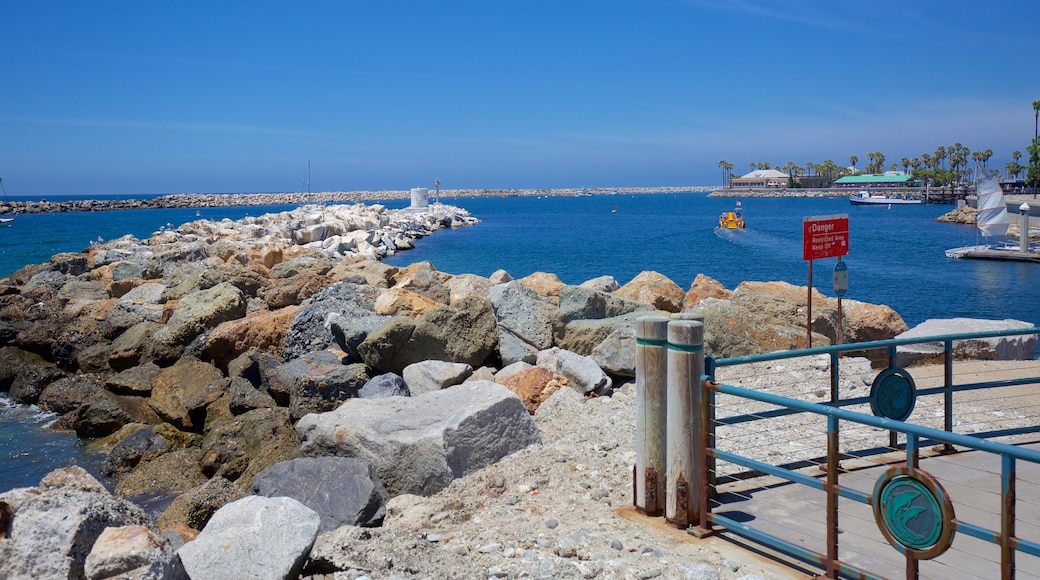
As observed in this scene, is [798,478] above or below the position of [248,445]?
above

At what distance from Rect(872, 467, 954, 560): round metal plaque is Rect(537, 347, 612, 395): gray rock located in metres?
5.12

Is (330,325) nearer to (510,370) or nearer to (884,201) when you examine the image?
(510,370)

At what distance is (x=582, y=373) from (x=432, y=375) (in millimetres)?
1693

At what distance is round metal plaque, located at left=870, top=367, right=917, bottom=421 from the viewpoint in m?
5.43

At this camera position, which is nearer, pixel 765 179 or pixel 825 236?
pixel 825 236

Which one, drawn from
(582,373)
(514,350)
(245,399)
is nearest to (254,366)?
(245,399)

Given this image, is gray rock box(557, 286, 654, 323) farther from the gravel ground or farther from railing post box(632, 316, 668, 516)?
railing post box(632, 316, 668, 516)

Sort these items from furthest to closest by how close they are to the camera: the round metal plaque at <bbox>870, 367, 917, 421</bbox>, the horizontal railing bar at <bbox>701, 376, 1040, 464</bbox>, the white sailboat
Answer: the white sailboat
the round metal plaque at <bbox>870, 367, 917, 421</bbox>
the horizontal railing bar at <bbox>701, 376, 1040, 464</bbox>

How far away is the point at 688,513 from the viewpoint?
4906 millimetres

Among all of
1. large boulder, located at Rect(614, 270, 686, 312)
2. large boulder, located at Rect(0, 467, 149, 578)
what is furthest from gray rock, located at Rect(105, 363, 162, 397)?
large boulder, located at Rect(0, 467, 149, 578)

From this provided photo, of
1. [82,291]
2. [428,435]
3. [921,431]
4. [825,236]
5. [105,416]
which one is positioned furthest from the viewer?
[82,291]

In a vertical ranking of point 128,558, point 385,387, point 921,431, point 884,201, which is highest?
point 884,201

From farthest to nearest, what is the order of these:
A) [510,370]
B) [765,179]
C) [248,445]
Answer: [765,179], [510,370], [248,445]

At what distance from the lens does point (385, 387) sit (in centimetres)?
897
